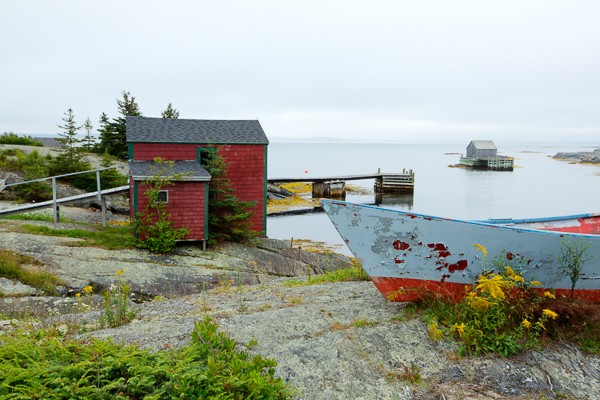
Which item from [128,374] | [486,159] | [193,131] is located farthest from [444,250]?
[486,159]

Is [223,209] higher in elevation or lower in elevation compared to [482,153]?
lower

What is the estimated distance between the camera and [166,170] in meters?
17.2

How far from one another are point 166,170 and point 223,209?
2968mm

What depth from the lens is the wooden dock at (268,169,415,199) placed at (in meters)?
44.5

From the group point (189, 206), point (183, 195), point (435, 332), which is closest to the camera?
point (435, 332)

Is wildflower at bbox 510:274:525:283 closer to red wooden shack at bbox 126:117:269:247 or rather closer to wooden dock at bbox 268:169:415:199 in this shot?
red wooden shack at bbox 126:117:269:247

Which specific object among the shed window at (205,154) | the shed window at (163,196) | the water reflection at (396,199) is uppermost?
the shed window at (205,154)

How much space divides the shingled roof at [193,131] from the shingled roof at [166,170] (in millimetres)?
1166

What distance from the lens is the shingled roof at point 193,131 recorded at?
18.8m

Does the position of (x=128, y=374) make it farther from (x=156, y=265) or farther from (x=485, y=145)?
(x=485, y=145)

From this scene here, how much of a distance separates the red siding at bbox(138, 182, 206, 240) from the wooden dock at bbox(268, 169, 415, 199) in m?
24.1

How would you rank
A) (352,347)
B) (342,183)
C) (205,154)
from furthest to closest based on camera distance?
(342,183)
(205,154)
(352,347)

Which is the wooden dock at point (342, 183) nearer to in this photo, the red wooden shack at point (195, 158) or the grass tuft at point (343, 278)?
the red wooden shack at point (195, 158)

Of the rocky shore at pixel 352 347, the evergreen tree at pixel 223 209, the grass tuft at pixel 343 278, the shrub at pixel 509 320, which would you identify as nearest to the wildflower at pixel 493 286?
the shrub at pixel 509 320
